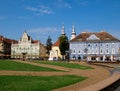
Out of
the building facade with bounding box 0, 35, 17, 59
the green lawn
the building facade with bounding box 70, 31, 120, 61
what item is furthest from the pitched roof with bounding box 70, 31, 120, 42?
the green lawn

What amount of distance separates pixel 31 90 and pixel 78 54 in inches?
4459

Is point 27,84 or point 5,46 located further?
point 5,46

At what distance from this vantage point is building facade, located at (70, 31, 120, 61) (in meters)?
119

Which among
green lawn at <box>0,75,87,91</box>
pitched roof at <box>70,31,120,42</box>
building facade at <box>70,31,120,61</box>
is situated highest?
pitched roof at <box>70,31,120,42</box>

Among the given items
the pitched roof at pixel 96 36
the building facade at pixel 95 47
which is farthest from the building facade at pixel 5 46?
the pitched roof at pixel 96 36

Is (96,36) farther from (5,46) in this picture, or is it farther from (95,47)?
(5,46)

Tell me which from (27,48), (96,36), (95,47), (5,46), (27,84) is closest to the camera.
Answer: (27,84)

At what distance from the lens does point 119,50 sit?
396 ft

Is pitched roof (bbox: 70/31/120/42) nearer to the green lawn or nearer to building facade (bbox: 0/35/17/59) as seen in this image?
building facade (bbox: 0/35/17/59)

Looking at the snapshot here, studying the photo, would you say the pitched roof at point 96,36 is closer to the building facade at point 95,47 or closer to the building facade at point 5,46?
the building facade at point 95,47

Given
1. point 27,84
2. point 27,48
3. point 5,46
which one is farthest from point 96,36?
point 27,84

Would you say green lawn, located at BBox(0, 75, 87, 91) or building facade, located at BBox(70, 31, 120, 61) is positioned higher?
building facade, located at BBox(70, 31, 120, 61)

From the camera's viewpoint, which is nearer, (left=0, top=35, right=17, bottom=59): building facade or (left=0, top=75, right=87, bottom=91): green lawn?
(left=0, top=75, right=87, bottom=91): green lawn

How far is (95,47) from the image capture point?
406ft
